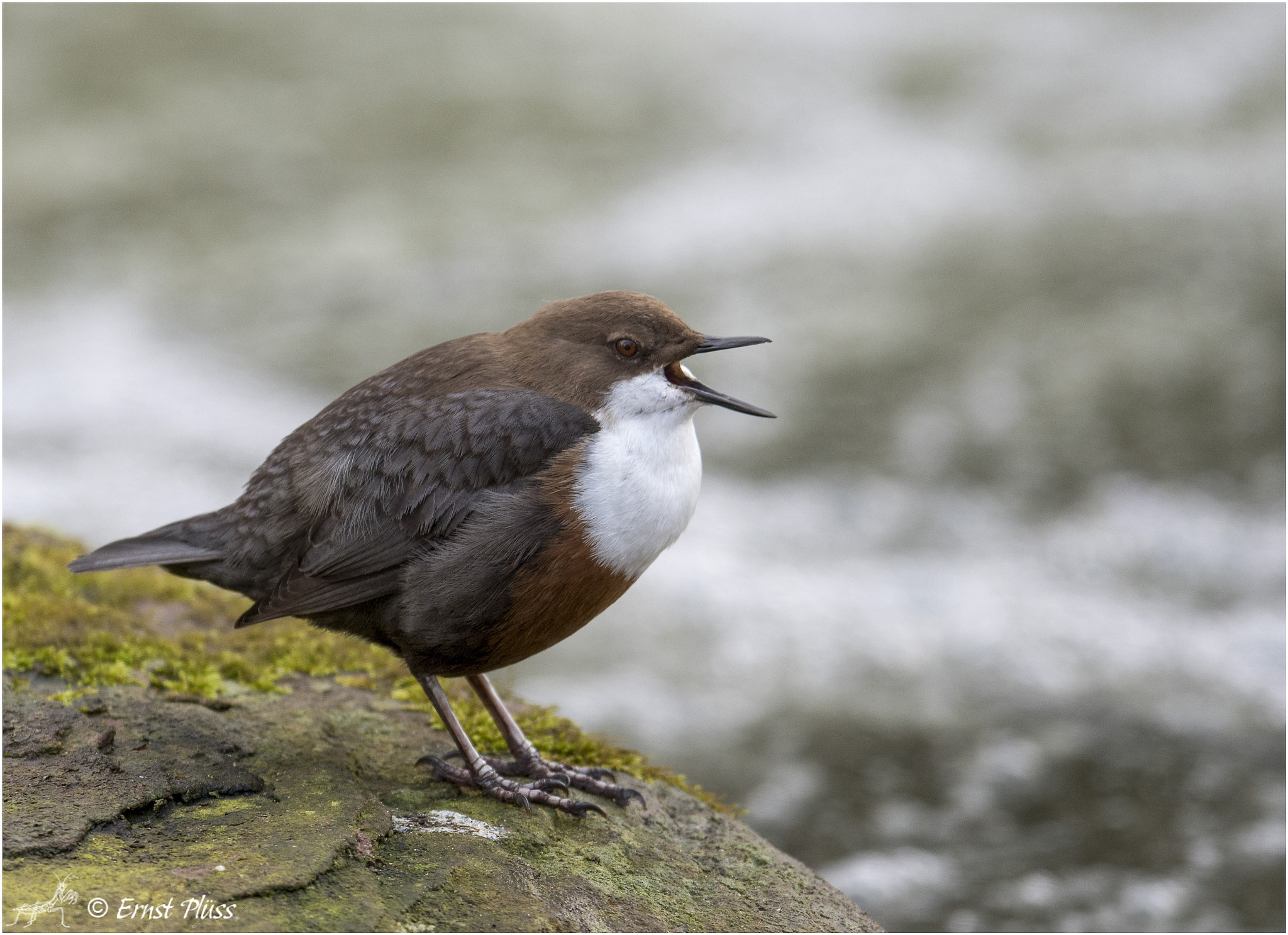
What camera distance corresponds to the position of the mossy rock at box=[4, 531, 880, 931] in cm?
253

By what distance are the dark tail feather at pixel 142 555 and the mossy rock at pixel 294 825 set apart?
39 cm

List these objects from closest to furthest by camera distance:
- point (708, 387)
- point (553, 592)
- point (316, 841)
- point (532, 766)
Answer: point (316, 841), point (553, 592), point (708, 387), point (532, 766)

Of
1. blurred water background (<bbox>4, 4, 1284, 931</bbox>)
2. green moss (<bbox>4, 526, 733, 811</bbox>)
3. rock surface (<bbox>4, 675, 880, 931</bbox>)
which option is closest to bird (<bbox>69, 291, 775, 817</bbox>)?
rock surface (<bbox>4, 675, 880, 931</bbox>)

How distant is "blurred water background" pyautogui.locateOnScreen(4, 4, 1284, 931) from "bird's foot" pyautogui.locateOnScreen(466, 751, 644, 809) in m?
1.79

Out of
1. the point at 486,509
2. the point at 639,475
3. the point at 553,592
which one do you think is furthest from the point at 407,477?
the point at 639,475

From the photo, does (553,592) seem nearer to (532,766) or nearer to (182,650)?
(532,766)

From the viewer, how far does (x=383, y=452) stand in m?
3.19

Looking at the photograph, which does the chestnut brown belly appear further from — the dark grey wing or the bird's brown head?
the bird's brown head

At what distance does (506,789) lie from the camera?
10.3 feet

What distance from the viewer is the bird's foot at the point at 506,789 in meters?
3.13

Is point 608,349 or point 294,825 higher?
point 608,349

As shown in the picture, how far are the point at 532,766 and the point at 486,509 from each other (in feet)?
2.56

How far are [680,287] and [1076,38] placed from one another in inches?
236

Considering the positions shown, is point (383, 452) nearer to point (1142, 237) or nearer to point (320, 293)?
point (320, 293)
